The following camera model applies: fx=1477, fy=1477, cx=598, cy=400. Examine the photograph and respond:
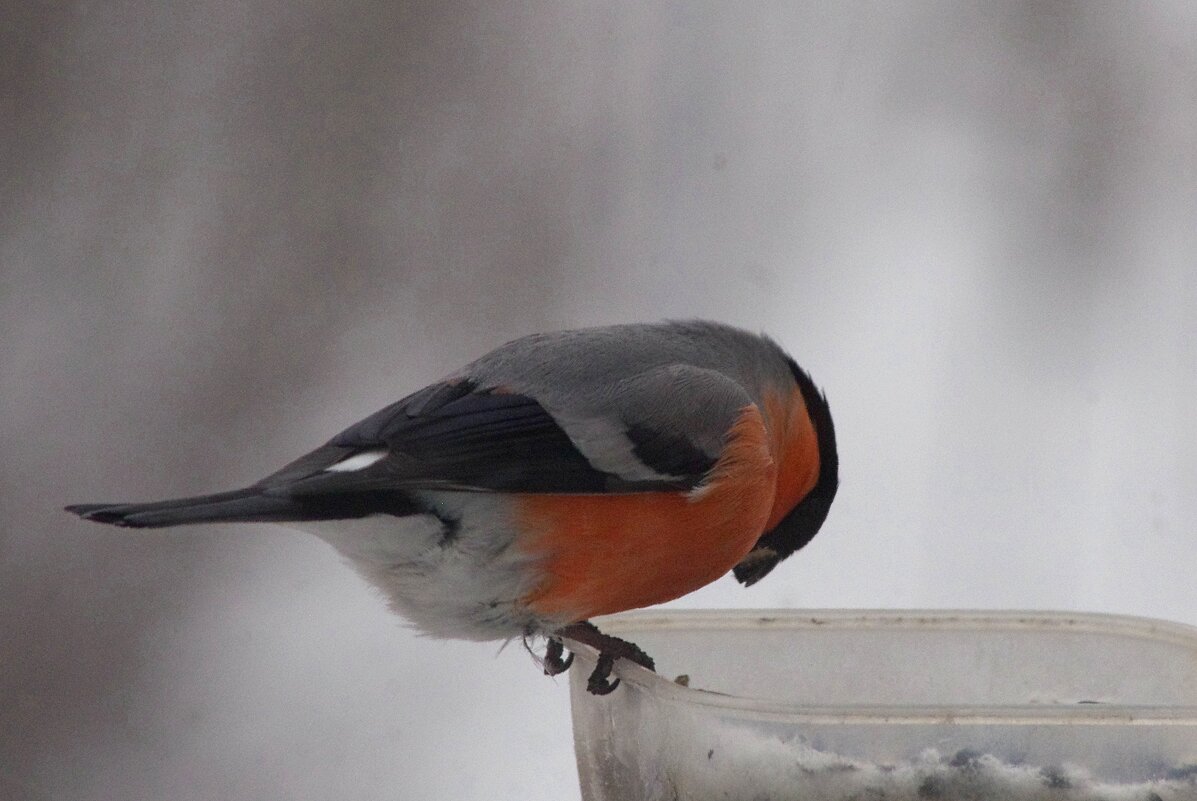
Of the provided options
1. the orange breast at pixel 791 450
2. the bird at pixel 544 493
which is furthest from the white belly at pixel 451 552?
the orange breast at pixel 791 450

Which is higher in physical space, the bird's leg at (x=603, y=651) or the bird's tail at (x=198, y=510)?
the bird's tail at (x=198, y=510)

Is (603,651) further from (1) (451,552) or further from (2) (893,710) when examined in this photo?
(2) (893,710)

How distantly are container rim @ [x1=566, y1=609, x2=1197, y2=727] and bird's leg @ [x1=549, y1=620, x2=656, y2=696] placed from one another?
0.04 ft

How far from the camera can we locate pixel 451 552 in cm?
149

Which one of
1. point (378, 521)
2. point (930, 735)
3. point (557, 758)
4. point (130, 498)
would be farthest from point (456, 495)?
point (130, 498)

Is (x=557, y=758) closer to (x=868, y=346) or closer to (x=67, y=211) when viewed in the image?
(x=868, y=346)

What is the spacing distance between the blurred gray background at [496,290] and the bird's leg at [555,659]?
439 mm

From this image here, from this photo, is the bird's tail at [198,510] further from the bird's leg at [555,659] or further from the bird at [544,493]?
the bird's leg at [555,659]

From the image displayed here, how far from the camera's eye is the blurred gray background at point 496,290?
7.43 feet

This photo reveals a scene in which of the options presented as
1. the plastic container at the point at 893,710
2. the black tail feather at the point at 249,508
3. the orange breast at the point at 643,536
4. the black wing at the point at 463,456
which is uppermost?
the black wing at the point at 463,456

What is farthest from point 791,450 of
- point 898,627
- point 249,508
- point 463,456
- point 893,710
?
point 249,508

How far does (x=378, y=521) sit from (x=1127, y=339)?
1544mm

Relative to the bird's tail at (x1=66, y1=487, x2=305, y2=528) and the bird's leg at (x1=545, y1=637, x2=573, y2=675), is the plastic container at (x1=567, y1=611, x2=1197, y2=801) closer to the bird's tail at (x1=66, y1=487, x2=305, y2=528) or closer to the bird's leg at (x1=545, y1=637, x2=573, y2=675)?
the bird's leg at (x1=545, y1=637, x2=573, y2=675)

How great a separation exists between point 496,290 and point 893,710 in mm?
1325
